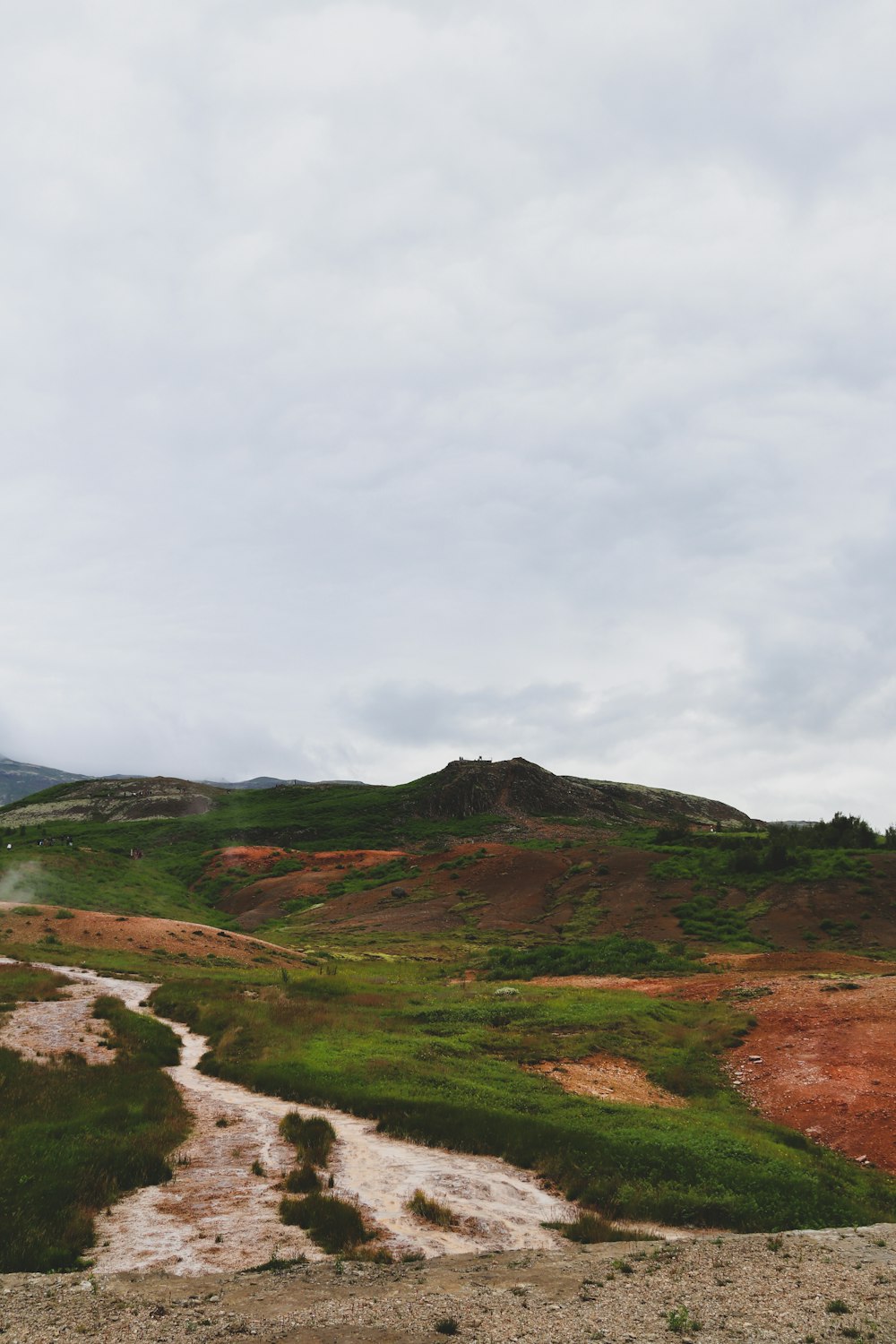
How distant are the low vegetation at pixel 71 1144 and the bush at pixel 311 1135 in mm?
2565

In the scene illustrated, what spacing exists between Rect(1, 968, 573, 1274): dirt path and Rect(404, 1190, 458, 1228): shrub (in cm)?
20

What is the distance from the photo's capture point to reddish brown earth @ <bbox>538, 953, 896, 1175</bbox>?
21.2 meters

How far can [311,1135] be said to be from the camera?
19000 millimetres

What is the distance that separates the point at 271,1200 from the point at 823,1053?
20.8 m

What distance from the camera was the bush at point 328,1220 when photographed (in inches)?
515

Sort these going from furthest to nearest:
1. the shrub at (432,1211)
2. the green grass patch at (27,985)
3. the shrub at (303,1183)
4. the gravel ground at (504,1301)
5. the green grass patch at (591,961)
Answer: the green grass patch at (591,961), the green grass patch at (27,985), the shrub at (303,1183), the shrub at (432,1211), the gravel ground at (504,1301)

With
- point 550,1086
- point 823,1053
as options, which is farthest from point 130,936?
point 823,1053

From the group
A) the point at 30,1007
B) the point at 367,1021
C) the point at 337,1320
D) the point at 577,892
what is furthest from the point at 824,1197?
the point at 577,892

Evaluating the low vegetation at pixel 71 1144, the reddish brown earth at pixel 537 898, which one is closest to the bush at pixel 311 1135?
the low vegetation at pixel 71 1144

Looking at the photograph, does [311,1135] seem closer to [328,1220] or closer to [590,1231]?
[328,1220]

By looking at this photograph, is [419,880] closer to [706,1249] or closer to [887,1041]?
[887,1041]

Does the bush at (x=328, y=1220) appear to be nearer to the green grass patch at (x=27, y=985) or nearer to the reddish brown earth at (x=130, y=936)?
the green grass patch at (x=27, y=985)

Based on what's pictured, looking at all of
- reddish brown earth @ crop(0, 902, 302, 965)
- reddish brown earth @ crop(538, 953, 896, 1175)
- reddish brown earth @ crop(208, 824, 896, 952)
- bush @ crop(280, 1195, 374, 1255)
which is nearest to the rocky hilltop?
reddish brown earth @ crop(208, 824, 896, 952)

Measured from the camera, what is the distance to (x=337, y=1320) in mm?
10086
